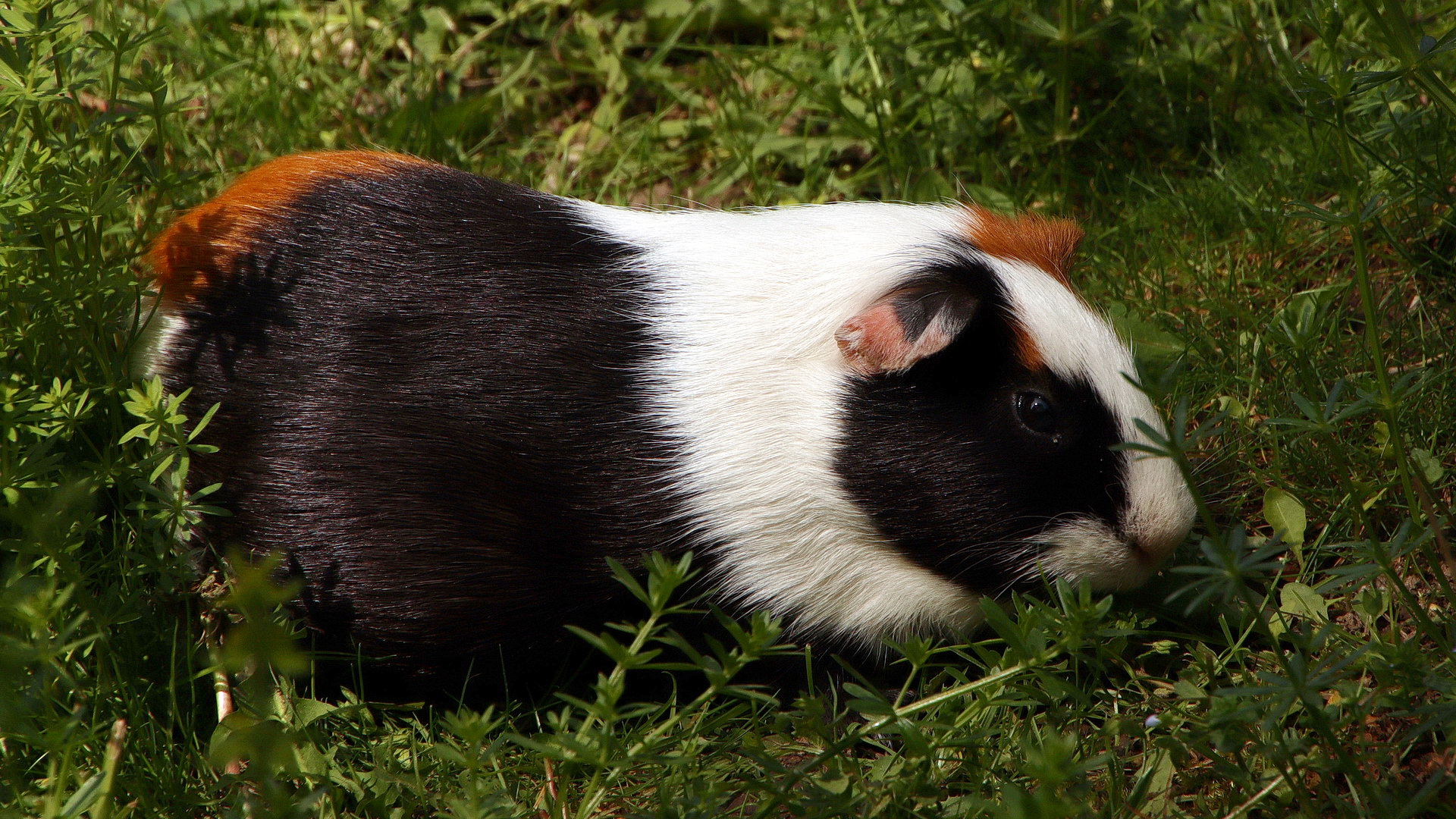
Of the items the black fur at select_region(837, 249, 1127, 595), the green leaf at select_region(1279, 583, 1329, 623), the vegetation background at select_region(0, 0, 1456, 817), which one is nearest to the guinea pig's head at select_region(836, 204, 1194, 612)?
the black fur at select_region(837, 249, 1127, 595)

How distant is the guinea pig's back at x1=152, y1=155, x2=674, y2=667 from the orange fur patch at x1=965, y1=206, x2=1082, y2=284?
750 mm

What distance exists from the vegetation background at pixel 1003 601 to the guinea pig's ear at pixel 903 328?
0.48m

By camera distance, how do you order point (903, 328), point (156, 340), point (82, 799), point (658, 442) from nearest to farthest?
point (82, 799) < point (903, 328) < point (658, 442) < point (156, 340)

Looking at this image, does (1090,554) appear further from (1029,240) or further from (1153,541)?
(1029,240)

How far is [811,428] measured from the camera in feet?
7.37

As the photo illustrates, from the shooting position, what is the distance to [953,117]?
140 inches

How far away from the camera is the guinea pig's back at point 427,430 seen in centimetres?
222

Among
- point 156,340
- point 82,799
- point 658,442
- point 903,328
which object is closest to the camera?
point 82,799

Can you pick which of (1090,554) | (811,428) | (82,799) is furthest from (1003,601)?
(82,799)

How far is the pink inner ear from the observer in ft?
6.88

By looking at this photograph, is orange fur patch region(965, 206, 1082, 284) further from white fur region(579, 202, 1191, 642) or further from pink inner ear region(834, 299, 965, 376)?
pink inner ear region(834, 299, 965, 376)

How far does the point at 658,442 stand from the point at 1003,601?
76 centimetres

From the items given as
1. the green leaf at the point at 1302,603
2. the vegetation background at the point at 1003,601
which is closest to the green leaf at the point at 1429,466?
the vegetation background at the point at 1003,601

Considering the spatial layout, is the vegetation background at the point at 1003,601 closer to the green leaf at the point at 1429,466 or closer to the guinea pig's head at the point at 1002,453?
the green leaf at the point at 1429,466
